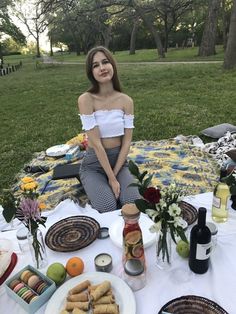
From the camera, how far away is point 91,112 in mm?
2953

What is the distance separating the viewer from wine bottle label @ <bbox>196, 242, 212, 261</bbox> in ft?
4.75

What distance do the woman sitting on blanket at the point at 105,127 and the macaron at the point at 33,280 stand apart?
1.31 metres

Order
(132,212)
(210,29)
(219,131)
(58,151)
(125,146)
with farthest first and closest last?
(210,29) → (219,131) → (58,151) → (125,146) → (132,212)

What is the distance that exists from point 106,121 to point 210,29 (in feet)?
53.6

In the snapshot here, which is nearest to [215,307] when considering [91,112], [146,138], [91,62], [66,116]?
[91,112]

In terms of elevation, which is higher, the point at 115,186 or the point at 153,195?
the point at 153,195

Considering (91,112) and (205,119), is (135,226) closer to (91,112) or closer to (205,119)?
(91,112)

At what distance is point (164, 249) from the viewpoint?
4.96 feet

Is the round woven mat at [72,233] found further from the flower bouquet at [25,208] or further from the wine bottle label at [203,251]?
the wine bottle label at [203,251]

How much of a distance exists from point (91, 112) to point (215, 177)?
5.62 feet

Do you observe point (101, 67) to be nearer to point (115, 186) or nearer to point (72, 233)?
point (115, 186)

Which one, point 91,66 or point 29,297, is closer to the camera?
point 29,297

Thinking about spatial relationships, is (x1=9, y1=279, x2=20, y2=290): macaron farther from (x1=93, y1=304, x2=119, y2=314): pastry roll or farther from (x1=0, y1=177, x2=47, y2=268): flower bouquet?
(x1=93, y1=304, x2=119, y2=314): pastry roll

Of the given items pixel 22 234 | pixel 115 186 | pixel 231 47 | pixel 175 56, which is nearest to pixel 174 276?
pixel 22 234
